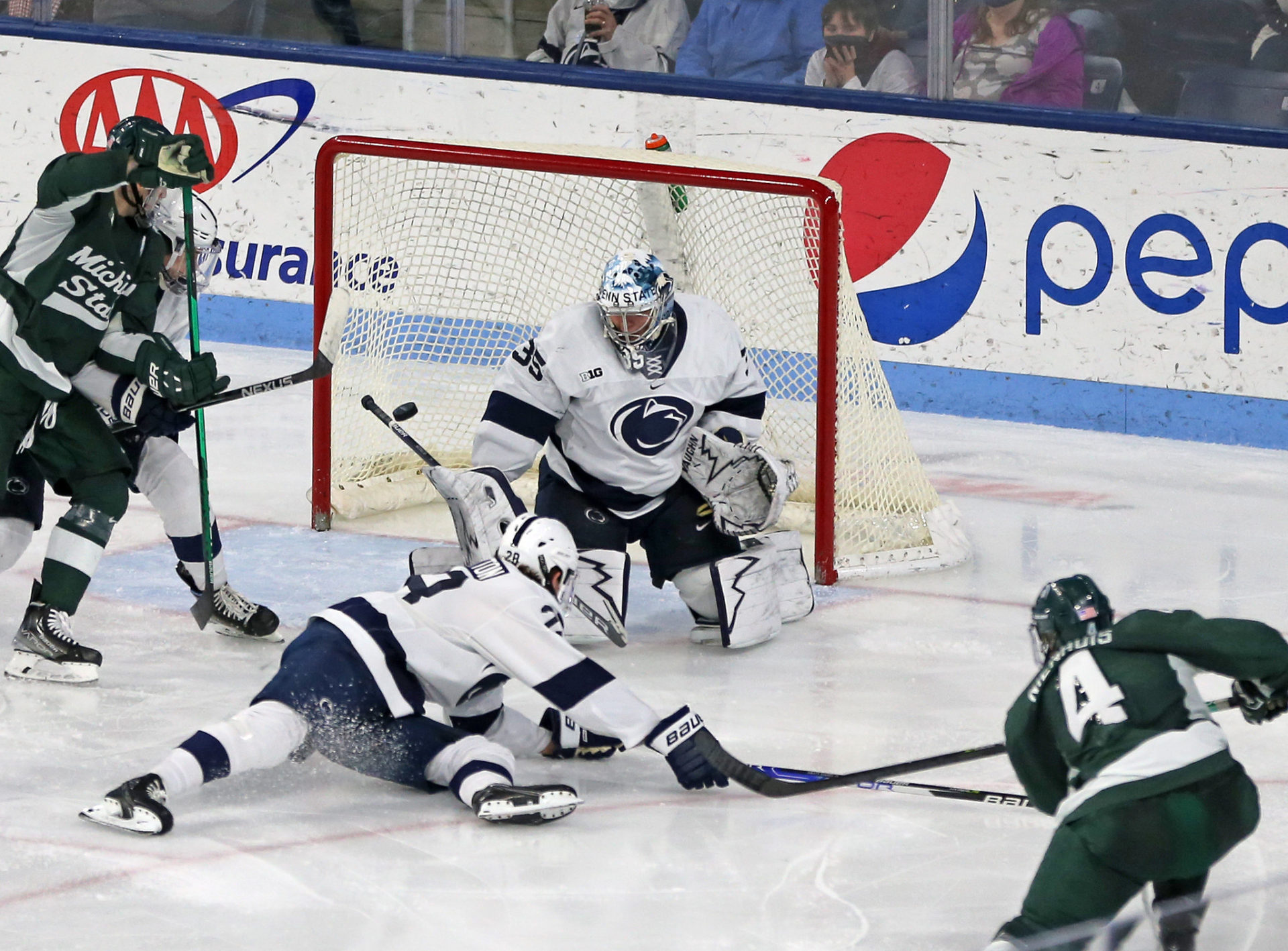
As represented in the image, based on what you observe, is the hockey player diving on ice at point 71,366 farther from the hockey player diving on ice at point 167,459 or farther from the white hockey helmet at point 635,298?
the white hockey helmet at point 635,298

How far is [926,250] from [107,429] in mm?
3090

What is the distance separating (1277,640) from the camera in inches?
90.5

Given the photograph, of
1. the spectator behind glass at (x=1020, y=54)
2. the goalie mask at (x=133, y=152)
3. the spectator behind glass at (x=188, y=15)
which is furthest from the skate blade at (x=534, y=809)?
the spectator behind glass at (x=188, y=15)

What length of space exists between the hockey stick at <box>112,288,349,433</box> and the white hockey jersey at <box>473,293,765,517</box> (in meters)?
0.34

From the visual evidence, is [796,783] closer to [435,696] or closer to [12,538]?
[435,696]

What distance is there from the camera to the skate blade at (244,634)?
3.94m

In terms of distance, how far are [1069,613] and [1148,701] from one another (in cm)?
16

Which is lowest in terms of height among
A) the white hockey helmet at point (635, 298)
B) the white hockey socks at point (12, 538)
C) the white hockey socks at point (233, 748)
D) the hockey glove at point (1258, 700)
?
the white hockey socks at point (233, 748)

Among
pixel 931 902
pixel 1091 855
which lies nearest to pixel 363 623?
pixel 931 902

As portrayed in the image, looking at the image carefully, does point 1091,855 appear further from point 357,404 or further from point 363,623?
point 357,404

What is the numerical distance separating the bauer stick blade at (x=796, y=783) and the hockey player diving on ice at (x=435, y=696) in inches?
1.3

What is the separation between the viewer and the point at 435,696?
3021mm

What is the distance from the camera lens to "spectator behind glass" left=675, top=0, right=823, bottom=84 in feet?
20.3

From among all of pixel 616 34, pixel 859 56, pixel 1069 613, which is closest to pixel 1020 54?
pixel 859 56
